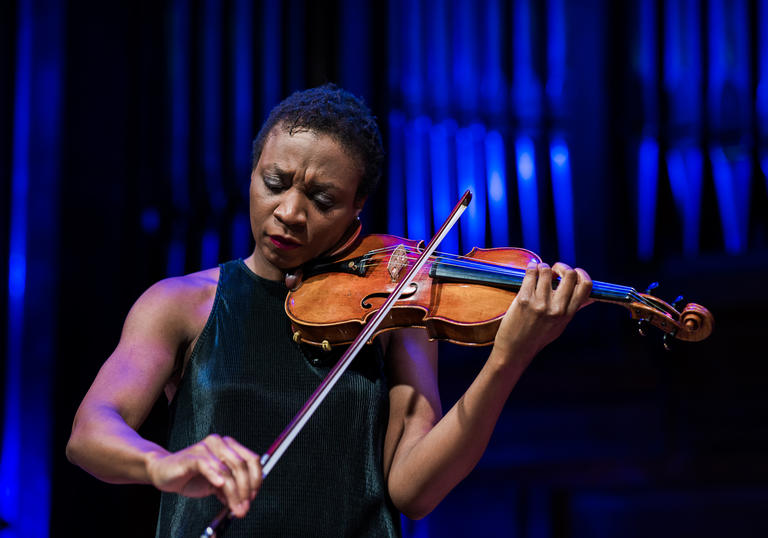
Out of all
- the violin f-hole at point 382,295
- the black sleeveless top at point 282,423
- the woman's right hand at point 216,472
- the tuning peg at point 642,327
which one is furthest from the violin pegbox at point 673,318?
the woman's right hand at point 216,472

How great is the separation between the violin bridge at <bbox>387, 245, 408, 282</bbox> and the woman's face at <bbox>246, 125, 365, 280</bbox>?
97mm

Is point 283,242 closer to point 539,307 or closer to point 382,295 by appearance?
point 382,295

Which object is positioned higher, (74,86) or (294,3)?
(294,3)

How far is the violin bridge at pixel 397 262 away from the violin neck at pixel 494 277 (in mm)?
65

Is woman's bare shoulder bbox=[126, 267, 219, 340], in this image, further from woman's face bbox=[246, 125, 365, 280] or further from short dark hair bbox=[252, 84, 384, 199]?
short dark hair bbox=[252, 84, 384, 199]

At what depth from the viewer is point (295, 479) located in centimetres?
128

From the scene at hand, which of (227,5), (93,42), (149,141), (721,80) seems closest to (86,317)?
(149,141)

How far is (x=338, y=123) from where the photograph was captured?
1.41 metres

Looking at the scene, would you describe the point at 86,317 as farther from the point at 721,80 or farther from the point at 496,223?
the point at 721,80

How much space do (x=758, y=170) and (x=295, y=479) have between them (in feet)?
5.36

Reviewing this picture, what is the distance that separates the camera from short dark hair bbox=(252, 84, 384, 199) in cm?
139

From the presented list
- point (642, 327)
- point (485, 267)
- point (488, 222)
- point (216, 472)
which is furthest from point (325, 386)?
point (488, 222)

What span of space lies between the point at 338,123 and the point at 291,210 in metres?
0.17

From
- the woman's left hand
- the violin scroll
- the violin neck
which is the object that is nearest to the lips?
the violin neck
